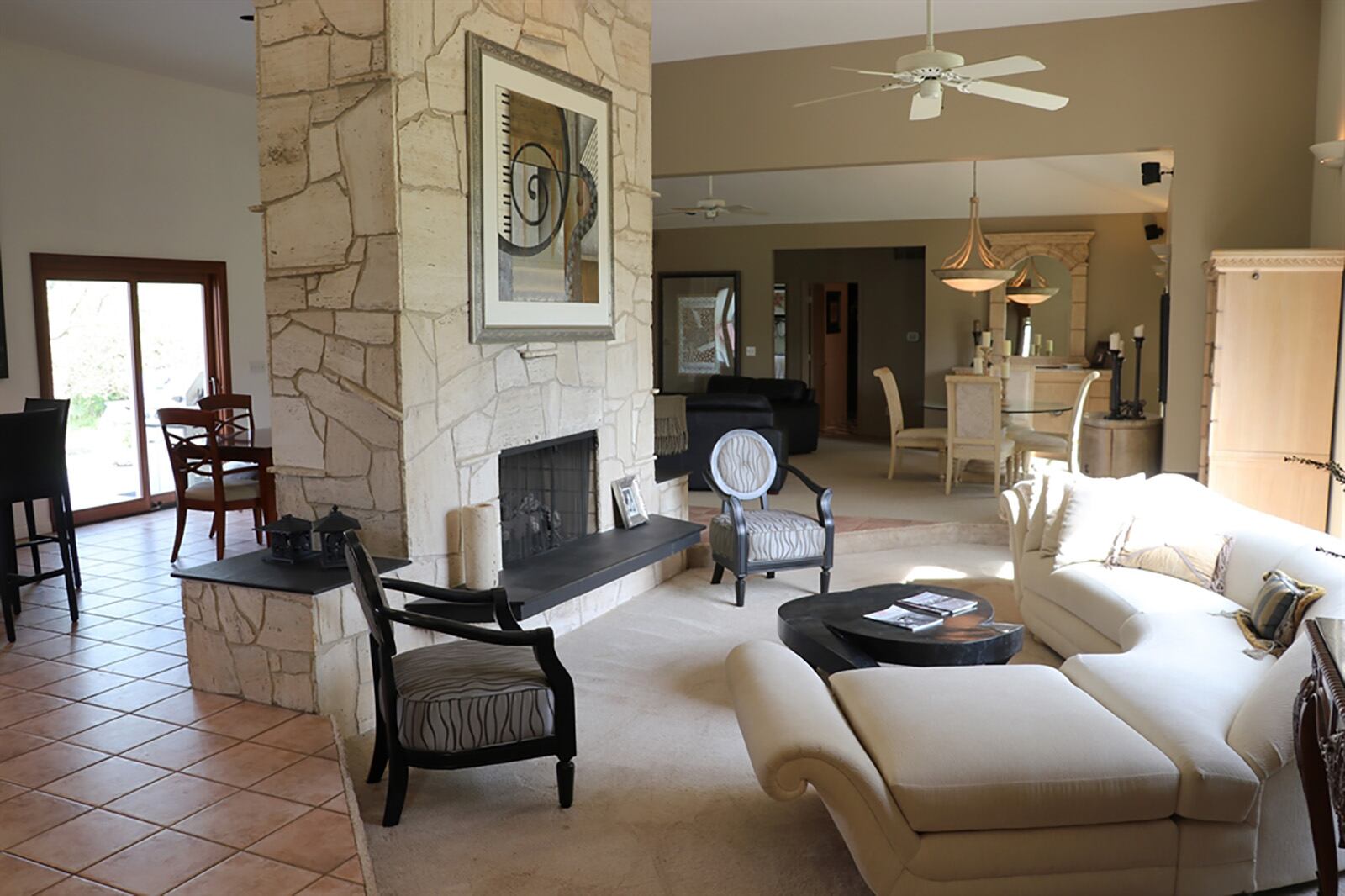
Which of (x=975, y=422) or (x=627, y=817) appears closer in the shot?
(x=627, y=817)

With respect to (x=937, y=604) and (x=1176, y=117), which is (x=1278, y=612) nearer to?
(x=937, y=604)

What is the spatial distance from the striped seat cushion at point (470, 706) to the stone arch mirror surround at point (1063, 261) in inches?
366

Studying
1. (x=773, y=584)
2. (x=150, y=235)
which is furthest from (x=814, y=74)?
(x=150, y=235)

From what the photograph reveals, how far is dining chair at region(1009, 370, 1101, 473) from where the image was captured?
323 inches

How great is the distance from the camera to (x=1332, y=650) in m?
2.75

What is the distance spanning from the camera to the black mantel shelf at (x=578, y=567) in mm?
4449

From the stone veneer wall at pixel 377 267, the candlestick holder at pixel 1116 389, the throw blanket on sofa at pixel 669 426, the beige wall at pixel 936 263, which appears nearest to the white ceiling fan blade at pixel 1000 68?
the stone veneer wall at pixel 377 267

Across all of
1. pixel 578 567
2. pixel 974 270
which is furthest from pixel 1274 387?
pixel 578 567

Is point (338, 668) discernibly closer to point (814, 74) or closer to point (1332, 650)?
point (1332, 650)

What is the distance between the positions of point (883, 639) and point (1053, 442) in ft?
16.1

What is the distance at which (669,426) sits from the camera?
8.21 meters

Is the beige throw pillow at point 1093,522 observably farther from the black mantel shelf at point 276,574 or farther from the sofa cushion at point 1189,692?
the black mantel shelf at point 276,574

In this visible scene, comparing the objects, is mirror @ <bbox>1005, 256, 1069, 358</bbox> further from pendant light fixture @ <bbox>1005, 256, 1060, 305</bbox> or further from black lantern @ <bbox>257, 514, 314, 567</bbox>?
Answer: black lantern @ <bbox>257, 514, 314, 567</bbox>

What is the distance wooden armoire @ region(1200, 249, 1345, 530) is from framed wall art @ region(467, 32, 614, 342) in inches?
138
